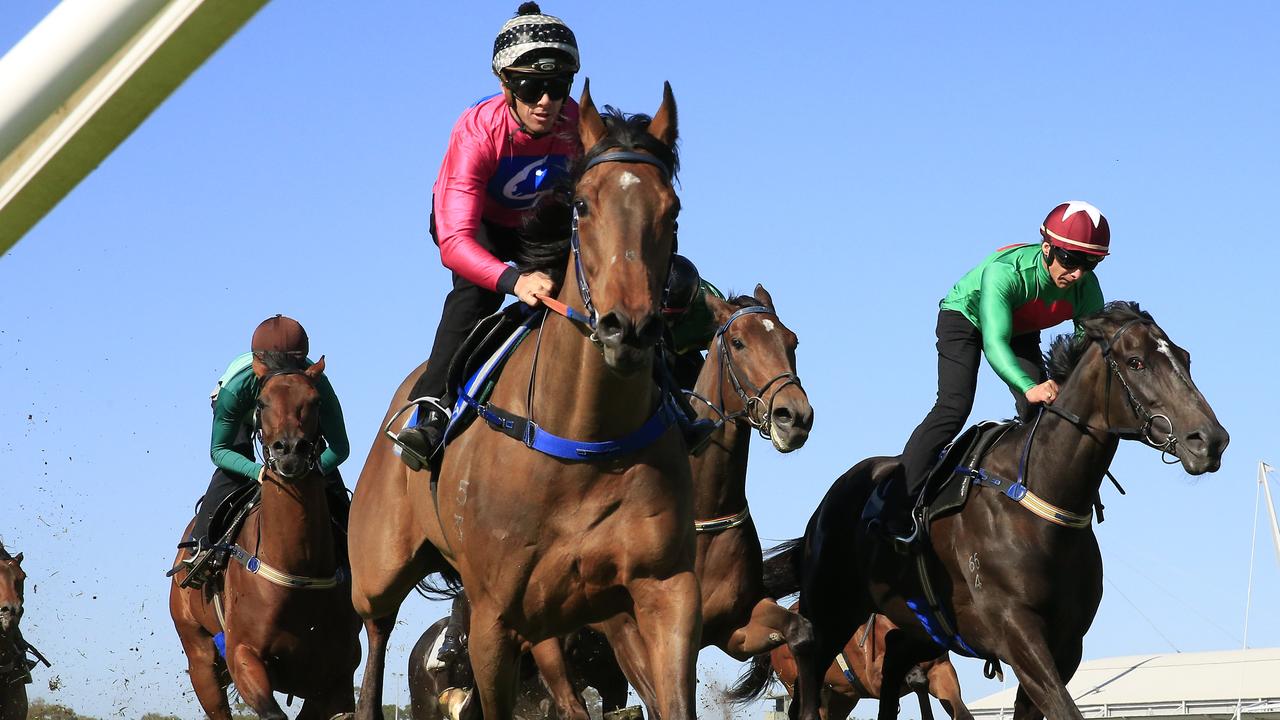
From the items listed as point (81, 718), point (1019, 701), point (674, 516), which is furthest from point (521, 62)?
point (81, 718)

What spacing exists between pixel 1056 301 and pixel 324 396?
4389 millimetres

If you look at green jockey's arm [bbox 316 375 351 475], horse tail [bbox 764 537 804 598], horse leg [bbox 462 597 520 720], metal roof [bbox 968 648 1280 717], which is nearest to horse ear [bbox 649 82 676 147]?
horse leg [bbox 462 597 520 720]

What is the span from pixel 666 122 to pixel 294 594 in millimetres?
4643

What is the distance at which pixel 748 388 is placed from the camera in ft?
28.8

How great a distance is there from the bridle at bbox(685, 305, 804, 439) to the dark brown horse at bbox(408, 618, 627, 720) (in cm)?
183

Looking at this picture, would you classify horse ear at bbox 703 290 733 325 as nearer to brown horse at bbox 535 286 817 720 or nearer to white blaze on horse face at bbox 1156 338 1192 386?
brown horse at bbox 535 286 817 720

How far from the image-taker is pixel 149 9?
1025mm

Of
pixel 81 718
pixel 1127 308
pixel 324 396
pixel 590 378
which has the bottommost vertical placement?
pixel 81 718

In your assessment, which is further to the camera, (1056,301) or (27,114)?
(1056,301)

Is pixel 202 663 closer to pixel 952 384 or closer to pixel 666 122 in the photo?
pixel 952 384

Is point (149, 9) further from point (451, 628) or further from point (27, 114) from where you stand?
point (451, 628)

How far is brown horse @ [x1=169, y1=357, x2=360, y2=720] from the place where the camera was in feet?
28.6

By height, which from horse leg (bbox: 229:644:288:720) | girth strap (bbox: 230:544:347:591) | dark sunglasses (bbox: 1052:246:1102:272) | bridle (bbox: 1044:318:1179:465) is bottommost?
horse leg (bbox: 229:644:288:720)

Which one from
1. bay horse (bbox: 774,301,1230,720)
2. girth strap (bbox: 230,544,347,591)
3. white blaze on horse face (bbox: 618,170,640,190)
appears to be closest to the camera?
white blaze on horse face (bbox: 618,170,640,190)
